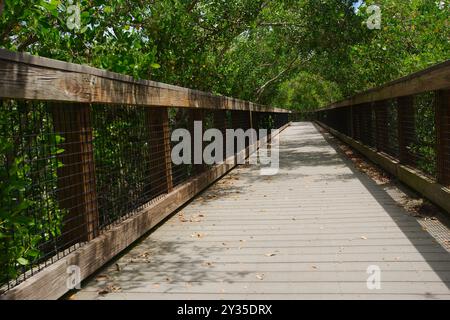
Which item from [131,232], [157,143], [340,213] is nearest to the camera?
[131,232]

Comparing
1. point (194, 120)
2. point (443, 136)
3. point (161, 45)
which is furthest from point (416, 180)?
point (161, 45)

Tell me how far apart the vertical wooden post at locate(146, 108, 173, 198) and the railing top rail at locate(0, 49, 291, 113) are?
0.24 meters

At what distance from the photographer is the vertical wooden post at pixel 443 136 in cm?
544

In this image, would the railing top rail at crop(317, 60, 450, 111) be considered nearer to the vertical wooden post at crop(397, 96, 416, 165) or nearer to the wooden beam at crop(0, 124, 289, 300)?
the vertical wooden post at crop(397, 96, 416, 165)

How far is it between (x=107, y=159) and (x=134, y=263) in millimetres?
1637

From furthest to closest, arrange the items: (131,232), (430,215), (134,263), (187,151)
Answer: (187,151) → (430,215) → (131,232) → (134,263)

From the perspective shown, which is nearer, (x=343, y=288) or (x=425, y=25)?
(x=343, y=288)

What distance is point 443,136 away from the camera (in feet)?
18.3

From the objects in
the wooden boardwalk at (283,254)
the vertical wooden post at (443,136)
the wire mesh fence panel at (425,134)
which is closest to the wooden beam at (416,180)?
the vertical wooden post at (443,136)

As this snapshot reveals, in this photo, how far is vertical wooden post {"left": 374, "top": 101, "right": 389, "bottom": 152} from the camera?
30.5 feet

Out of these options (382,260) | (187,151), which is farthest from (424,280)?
(187,151)

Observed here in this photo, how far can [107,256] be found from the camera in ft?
13.6
